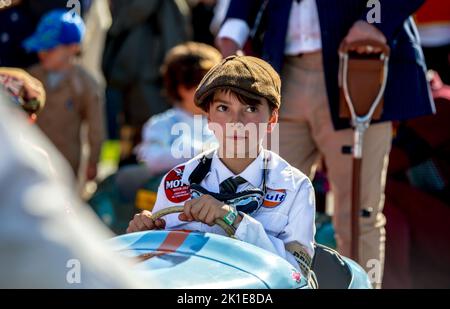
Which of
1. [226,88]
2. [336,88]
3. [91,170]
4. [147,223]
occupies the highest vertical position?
[226,88]

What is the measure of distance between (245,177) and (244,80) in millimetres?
307

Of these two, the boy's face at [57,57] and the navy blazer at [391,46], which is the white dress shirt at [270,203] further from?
the boy's face at [57,57]

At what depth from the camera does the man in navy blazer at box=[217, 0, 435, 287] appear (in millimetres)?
3602

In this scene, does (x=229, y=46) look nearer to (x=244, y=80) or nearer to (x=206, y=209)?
(x=244, y=80)

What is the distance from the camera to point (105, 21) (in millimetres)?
7434

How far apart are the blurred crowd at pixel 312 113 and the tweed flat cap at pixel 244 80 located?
78 centimetres

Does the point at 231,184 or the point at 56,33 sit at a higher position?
the point at 56,33

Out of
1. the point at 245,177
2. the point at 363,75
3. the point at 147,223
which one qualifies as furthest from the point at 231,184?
the point at 363,75

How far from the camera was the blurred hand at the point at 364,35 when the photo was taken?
11.4 feet

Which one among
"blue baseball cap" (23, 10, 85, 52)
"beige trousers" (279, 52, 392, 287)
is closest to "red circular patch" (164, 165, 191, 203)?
"beige trousers" (279, 52, 392, 287)

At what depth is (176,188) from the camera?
2.86m

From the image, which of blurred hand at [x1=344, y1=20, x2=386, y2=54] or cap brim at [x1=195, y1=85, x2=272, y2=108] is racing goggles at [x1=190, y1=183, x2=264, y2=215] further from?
blurred hand at [x1=344, y1=20, x2=386, y2=54]
